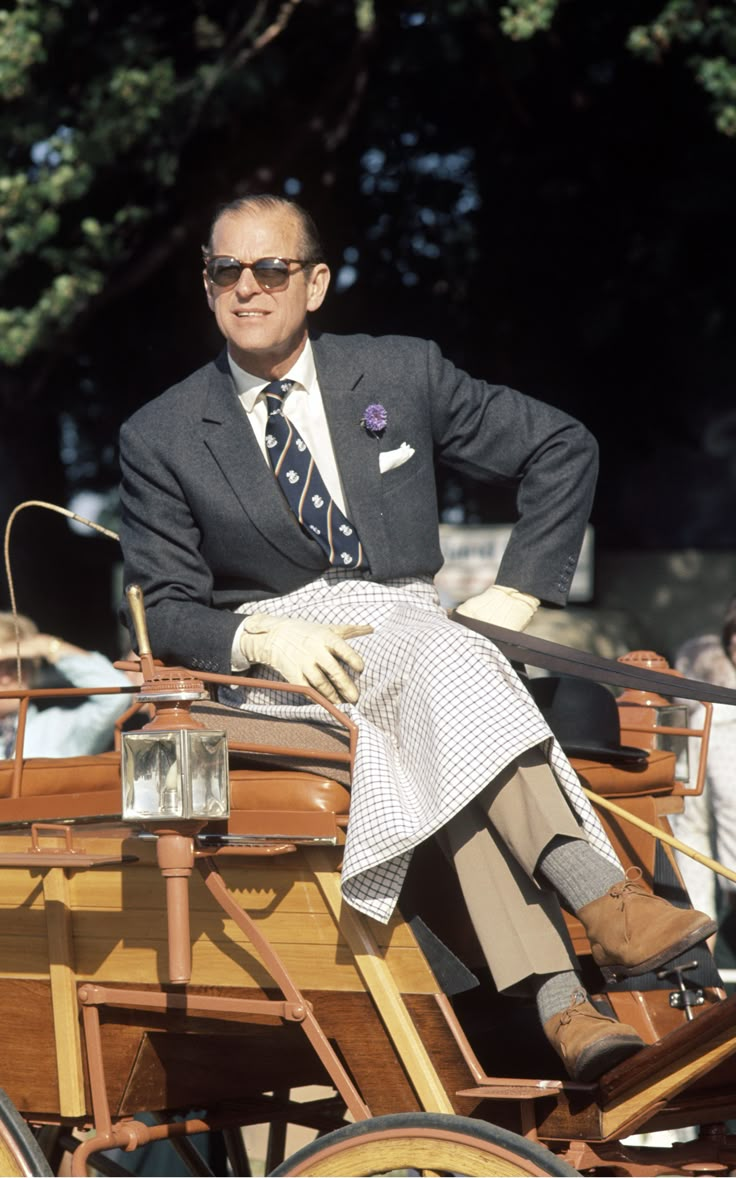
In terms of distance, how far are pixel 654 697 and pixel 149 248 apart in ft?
18.4

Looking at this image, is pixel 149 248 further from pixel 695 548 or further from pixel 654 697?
pixel 654 697

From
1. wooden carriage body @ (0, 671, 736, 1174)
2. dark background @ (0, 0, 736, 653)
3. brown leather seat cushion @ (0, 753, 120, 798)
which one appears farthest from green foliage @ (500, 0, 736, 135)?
brown leather seat cushion @ (0, 753, 120, 798)

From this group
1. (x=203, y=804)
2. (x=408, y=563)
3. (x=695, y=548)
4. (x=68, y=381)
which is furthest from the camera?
(x=695, y=548)

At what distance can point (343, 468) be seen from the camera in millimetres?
3346

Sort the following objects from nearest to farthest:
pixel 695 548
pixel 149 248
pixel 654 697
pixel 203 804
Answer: pixel 203 804, pixel 654 697, pixel 149 248, pixel 695 548

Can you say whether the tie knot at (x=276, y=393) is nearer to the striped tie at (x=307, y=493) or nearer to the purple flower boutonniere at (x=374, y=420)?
A: the striped tie at (x=307, y=493)

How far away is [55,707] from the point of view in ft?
18.4

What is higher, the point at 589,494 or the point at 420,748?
the point at 589,494

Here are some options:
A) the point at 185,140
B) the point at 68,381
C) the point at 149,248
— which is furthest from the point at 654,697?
the point at 68,381

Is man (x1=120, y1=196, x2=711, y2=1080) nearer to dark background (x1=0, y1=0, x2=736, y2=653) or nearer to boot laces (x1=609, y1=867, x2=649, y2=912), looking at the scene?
boot laces (x1=609, y1=867, x2=649, y2=912)

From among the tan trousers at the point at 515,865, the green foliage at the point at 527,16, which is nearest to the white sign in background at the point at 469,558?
the green foliage at the point at 527,16

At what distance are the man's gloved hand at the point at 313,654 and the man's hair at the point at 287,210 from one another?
0.82 m

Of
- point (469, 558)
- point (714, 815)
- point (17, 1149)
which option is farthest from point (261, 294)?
point (469, 558)

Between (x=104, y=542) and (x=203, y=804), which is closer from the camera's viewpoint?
(x=203, y=804)
